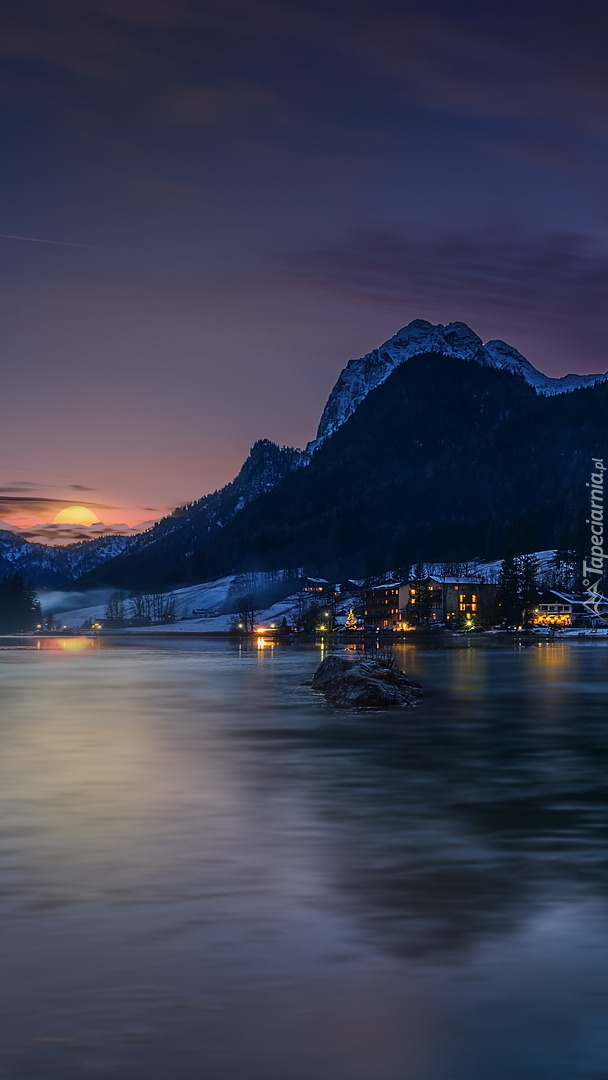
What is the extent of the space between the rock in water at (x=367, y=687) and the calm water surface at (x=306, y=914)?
820 inches

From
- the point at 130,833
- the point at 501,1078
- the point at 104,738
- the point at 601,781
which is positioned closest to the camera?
the point at 501,1078

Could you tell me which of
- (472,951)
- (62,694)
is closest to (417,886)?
(472,951)

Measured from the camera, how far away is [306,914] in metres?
→ 15.0

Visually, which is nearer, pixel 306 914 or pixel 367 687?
pixel 306 914

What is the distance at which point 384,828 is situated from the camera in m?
22.0

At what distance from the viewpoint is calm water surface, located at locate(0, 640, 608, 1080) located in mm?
10180

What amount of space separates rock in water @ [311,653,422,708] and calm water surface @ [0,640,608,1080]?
20827 millimetres

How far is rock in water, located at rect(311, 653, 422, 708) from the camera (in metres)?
58.2

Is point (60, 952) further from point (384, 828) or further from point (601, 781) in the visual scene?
point (601, 781)

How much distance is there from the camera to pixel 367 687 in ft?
192

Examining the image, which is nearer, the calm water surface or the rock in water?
the calm water surface

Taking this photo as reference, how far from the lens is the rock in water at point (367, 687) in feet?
191

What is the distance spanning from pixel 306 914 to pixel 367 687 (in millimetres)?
43820

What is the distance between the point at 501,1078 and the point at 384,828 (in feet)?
41.4
